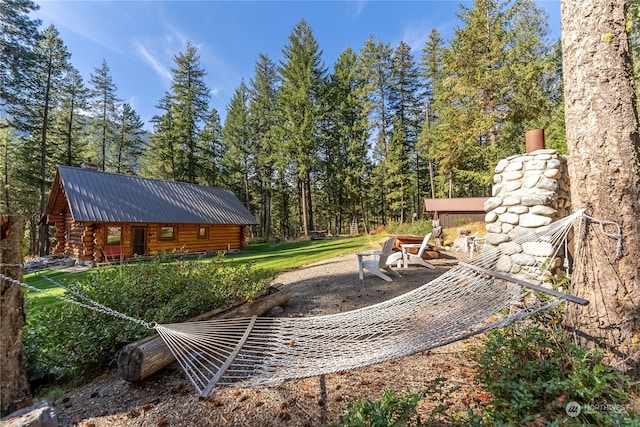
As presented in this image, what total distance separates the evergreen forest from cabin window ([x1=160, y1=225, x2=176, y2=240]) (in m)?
5.84

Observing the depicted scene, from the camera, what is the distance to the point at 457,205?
48.2 ft

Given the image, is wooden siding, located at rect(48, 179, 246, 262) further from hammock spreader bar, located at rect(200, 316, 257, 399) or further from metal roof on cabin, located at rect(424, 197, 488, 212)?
metal roof on cabin, located at rect(424, 197, 488, 212)

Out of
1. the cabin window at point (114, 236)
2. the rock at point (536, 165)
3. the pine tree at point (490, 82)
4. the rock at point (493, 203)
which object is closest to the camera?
the rock at point (536, 165)

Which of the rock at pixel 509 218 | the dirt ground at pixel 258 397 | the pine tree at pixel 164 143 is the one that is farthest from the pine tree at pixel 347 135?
the dirt ground at pixel 258 397

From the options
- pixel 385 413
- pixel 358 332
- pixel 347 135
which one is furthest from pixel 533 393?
pixel 347 135

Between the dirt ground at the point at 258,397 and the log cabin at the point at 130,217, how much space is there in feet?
22.8

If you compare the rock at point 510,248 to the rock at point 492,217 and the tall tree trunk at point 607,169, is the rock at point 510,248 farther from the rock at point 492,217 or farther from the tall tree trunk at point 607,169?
the tall tree trunk at point 607,169

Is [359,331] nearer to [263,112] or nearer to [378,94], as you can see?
[263,112]

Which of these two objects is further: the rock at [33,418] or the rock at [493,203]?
the rock at [493,203]

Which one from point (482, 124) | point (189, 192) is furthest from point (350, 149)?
point (189, 192)

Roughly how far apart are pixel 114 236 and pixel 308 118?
37.2 feet

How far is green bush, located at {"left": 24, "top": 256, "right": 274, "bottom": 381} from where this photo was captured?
2.57m

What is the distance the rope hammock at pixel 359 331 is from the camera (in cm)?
174

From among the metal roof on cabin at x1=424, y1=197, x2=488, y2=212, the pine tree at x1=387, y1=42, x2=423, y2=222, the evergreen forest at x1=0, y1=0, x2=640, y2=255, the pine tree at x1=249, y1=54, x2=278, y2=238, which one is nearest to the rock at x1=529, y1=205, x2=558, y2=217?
the evergreen forest at x1=0, y1=0, x2=640, y2=255
